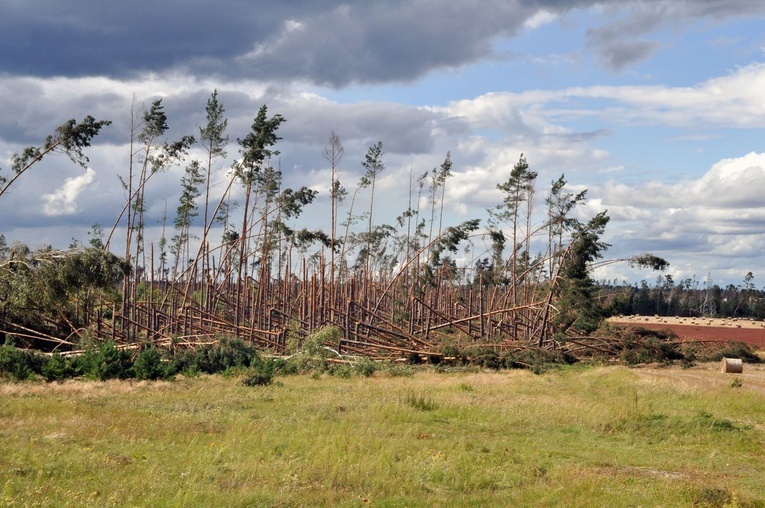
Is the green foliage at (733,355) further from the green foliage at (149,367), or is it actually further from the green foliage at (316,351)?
the green foliage at (149,367)

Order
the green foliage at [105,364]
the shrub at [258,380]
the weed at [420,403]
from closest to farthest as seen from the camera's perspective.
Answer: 1. the weed at [420,403]
2. the shrub at [258,380]
3. the green foliage at [105,364]

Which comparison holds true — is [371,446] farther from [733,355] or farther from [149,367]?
[733,355]

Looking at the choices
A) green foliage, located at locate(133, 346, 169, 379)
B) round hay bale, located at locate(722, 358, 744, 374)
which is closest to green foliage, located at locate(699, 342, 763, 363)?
round hay bale, located at locate(722, 358, 744, 374)

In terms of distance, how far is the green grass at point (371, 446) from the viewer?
34.2ft

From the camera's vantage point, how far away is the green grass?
10.4 m

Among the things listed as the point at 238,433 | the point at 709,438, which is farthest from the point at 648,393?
the point at 238,433

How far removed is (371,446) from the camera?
43.3 feet

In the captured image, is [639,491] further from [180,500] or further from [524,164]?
[524,164]

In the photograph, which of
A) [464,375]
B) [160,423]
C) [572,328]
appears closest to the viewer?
[160,423]

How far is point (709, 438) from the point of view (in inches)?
606

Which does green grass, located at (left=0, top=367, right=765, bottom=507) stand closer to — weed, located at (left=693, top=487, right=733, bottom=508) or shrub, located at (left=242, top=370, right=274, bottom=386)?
weed, located at (left=693, top=487, right=733, bottom=508)

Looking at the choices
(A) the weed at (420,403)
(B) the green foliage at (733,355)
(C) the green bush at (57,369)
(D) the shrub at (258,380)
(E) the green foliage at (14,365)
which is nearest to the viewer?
(A) the weed at (420,403)

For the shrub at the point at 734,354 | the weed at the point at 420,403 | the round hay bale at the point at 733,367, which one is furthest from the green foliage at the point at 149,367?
the shrub at the point at 734,354

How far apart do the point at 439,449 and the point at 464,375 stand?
45.4 feet
